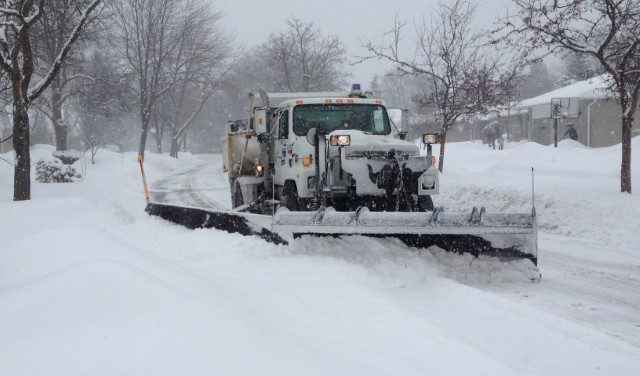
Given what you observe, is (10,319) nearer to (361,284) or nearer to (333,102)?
(361,284)

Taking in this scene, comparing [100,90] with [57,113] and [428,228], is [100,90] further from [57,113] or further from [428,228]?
[428,228]

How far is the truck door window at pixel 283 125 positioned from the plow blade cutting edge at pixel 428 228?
256 centimetres

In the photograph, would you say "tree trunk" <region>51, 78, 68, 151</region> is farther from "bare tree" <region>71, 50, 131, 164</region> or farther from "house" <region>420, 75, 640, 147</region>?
"house" <region>420, 75, 640, 147</region>

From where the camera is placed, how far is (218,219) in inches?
291

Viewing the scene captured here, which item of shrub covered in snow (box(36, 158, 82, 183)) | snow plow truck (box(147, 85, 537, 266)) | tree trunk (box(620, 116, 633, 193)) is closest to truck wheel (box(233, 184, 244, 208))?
snow plow truck (box(147, 85, 537, 266))

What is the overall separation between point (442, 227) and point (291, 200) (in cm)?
289

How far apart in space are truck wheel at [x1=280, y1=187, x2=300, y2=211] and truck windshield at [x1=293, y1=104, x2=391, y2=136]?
3.16 feet

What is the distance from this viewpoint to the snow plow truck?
612 centimetres

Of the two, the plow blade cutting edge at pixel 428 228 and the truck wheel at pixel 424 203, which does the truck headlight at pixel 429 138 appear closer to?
the truck wheel at pixel 424 203

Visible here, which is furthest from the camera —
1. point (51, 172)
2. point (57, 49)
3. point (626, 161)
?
point (57, 49)

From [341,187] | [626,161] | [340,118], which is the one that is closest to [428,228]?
[341,187]

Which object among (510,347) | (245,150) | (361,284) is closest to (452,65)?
(245,150)

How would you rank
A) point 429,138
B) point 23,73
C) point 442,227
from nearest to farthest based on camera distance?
point 442,227 → point 429,138 → point 23,73

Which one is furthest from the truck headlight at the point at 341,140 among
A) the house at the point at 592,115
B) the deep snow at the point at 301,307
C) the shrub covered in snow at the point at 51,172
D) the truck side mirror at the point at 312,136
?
the house at the point at 592,115
